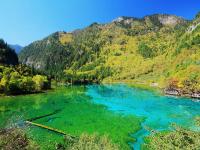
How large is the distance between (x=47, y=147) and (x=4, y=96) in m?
121

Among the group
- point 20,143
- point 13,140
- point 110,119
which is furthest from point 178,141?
point 110,119

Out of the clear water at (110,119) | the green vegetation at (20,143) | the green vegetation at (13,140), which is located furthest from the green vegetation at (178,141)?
the clear water at (110,119)

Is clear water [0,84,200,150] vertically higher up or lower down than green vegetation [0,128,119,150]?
lower down

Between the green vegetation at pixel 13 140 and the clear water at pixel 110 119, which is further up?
the green vegetation at pixel 13 140

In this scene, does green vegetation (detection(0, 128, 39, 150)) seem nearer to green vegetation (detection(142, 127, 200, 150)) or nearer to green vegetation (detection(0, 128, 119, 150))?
green vegetation (detection(0, 128, 119, 150))

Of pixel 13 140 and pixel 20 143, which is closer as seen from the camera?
pixel 13 140

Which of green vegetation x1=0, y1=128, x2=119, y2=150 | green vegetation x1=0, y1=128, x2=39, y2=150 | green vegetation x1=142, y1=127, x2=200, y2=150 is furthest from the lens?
green vegetation x1=142, y1=127, x2=200, y2=150

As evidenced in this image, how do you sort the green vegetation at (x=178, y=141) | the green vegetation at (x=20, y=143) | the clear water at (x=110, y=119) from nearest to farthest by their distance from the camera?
the green vegetation at (x=20, y=143)
the green vegetation at (x=178, y=141)
the clear water at (x=110, y=119)

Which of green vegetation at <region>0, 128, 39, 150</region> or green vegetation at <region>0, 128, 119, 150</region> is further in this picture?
green vegetation at <region>0, 128, 119, 150</region>

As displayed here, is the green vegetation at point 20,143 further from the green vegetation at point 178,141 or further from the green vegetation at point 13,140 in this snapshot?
the green vegetation at point 178,141

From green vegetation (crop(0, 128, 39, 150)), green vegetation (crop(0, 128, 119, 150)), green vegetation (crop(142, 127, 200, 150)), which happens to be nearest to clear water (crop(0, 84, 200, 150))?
green vegetation (crop(0, 128, 119, 150))

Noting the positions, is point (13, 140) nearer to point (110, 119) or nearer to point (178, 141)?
point (178, 141)

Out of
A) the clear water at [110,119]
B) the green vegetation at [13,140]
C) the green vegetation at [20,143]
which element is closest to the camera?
the green vegetation at [13,140]

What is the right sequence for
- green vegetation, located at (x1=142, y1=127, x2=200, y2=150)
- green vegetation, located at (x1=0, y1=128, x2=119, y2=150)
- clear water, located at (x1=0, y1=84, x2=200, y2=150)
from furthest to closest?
clear water, located at (x1=0, y1=84, x2=200, y2=150) < green vegetation, located at (x1=142, y1=127, x2=200, y2=150) < green vegetation, located at (x1=0, y1=128, x2=119, y2=150)
